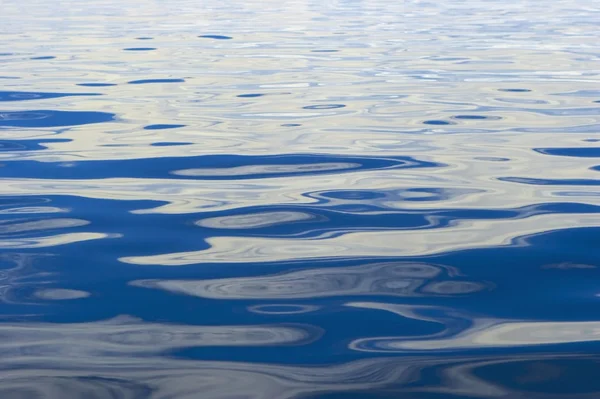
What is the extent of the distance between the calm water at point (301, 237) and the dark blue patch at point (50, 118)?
0.02 m

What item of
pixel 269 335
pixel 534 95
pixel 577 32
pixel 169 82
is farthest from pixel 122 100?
pixel 577 32

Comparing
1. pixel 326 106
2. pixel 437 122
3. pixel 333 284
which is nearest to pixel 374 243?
pixel 333 284

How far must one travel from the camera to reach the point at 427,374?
→ 215 cm

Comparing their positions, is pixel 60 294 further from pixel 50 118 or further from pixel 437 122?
pixel 50 118

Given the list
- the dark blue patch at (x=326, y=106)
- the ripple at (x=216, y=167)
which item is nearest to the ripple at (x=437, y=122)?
the dark blue patch at (x=326, y=106)

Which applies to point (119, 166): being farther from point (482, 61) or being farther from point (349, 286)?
point (482, 61)

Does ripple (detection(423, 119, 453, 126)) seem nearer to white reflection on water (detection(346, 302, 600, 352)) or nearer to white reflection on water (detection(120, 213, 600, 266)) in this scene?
white reflection on water (detection(120, 213, 600, 266))

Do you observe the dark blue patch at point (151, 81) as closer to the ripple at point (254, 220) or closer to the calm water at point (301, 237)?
the calm water at point (301, 237)

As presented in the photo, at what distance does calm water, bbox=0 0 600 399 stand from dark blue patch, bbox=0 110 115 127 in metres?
0.02

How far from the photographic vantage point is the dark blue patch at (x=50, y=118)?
5828mm

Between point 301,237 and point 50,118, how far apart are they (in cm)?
321

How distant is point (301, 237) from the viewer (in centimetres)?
327

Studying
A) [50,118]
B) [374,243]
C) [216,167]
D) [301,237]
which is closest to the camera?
[374,243]

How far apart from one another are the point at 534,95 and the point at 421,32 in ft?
17.9
